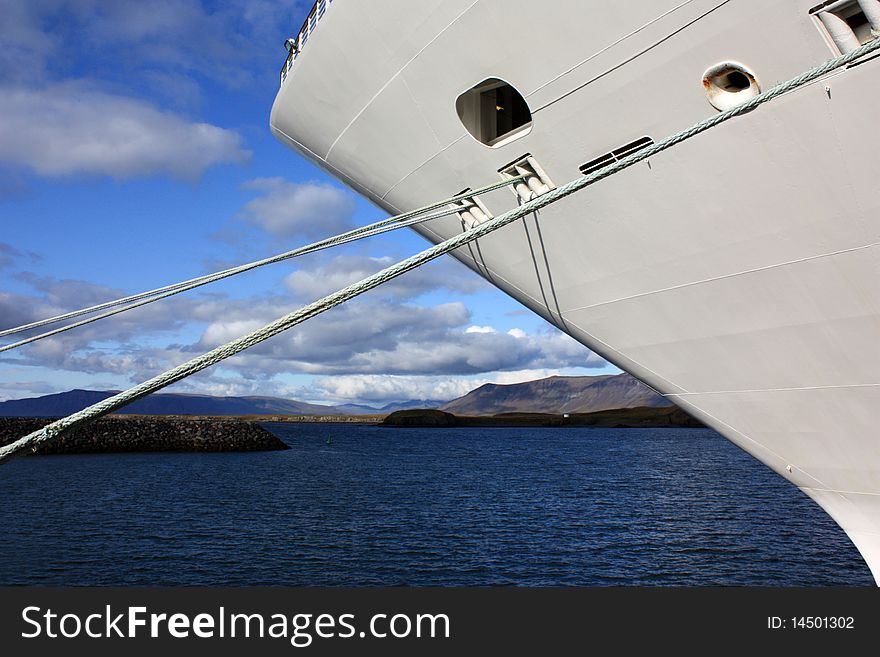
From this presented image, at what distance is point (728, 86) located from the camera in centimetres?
397

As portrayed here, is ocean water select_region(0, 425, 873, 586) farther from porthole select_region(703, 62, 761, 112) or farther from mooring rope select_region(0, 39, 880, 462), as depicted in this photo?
porthole select_region(703, 62, 761, 112)

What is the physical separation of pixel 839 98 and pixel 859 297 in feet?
4.55

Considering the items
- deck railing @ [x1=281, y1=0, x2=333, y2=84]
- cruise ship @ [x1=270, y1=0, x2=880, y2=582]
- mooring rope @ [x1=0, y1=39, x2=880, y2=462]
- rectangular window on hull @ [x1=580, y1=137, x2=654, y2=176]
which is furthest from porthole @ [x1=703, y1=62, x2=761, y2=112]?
deck railing @ [x1=281, y1=0, x2=333, y2=84]

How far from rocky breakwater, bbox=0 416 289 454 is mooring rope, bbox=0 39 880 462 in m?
56.9

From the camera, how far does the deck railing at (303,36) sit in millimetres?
5785

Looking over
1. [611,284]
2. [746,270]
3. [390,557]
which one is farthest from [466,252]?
[390,557]

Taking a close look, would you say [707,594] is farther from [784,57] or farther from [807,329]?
[784,57]

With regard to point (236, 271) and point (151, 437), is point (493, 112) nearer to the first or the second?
point (236, 271)

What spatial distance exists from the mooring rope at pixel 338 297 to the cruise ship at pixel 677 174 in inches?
20.6

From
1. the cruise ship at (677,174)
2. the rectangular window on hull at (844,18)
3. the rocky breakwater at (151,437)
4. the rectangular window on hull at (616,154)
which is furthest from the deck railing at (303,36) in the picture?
the rocky breakwater at (151,437)

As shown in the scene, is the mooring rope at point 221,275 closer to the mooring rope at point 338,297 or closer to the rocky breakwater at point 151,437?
the mooring rope at point 338,297

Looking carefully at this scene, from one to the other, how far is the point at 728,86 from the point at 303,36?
169 inches

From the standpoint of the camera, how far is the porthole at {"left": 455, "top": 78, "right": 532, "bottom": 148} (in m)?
5.29

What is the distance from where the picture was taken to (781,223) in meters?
4.14
